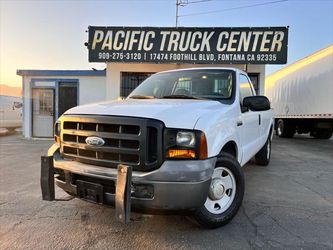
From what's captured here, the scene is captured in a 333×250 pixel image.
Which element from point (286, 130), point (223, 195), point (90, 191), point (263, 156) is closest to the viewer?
point (90, 191)

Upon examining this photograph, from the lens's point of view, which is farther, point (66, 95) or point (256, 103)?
point (66, 95)

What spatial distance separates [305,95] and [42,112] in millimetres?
11661

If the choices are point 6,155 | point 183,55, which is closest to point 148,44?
point 183,55

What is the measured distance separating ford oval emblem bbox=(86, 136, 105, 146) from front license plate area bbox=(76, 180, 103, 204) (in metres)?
0.40

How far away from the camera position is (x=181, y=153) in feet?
9.83

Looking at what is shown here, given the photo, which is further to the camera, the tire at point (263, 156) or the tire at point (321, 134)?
the tire at point (321, 134)

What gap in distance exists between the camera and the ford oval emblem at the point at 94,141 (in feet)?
10.5

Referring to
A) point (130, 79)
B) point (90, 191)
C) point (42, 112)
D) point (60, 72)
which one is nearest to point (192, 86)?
point (90, 191)

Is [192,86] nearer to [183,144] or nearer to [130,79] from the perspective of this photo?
[183,144]

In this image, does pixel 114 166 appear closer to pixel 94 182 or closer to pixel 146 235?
pixel 94 182

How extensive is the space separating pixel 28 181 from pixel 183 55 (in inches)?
290

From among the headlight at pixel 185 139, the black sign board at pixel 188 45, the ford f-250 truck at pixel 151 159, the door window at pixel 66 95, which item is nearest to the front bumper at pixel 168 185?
the ford f-250 truck at pixel 151 159

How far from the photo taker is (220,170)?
363 centimetres

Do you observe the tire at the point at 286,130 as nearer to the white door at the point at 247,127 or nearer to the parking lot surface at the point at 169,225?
the parking lot surface at the point at 169,225
